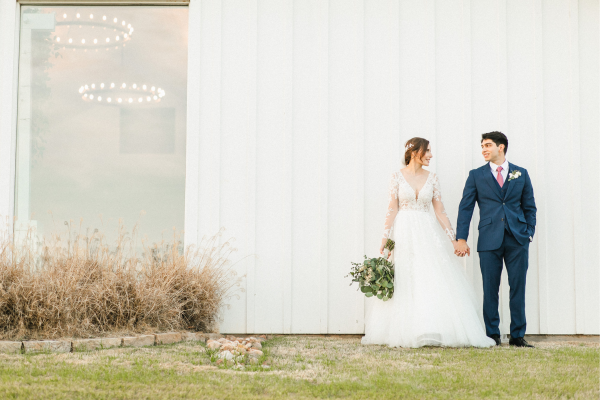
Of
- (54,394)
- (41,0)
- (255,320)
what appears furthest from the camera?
(41,0)

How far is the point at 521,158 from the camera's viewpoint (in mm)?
4336

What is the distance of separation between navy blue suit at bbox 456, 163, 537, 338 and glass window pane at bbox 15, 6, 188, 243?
2515mm

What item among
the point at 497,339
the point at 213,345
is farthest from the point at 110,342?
the point at 497,339

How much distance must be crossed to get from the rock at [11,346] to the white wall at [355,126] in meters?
1.60

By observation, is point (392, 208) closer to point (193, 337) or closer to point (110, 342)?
point (193, 337)

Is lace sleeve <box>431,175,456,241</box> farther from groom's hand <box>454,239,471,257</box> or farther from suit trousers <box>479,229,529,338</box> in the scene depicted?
suit trousers <box>479,229,529,338</box>

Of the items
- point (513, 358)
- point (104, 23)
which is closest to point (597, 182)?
point (513, 358)

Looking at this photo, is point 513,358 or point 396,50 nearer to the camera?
point 513,358

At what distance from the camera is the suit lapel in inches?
147

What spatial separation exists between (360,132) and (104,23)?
2555mm

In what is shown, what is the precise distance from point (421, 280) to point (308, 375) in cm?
138

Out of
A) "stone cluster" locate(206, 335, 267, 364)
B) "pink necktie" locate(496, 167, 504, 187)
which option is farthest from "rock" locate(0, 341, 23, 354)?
"pink necktie" locate(496, 167, 504, 187)

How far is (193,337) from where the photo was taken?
3.56m

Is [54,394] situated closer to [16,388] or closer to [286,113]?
[16,388]
